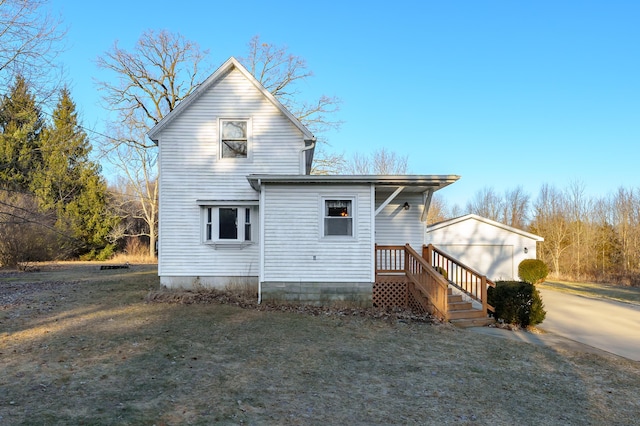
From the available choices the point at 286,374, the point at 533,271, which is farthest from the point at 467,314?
the point at 533,271

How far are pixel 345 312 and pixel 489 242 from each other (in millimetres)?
16422

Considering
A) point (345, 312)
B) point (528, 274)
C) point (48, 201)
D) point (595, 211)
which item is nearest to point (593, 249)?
point (595, 211)

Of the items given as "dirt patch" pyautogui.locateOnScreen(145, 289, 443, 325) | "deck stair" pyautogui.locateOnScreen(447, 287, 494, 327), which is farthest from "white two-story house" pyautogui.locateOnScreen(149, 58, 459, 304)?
"deck stair" pyautogui.locateOnScreen(447, 287, 494, 327)

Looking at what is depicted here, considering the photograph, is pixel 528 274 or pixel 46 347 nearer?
pixel 46 347

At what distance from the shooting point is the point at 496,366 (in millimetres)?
6762

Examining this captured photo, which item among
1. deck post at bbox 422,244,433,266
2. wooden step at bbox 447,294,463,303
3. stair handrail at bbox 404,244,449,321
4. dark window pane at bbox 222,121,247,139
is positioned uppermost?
dark window pane at bbox 222,121,247,139

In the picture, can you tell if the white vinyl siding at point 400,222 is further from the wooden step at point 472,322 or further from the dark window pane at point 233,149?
the dark window pane at point 233,149

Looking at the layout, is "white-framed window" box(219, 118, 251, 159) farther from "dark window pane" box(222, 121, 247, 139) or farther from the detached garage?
the detached garage

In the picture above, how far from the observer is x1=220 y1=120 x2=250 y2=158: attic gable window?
43.8 feet

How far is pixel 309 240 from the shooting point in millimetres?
11266

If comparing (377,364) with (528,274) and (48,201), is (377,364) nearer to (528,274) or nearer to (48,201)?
(528,274)

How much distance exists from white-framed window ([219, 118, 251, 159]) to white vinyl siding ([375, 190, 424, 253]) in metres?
4.74

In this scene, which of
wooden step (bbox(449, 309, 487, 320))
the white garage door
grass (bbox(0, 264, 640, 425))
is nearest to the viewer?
grass (bbox(0, 264, 640, 425))

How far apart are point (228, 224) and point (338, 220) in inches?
153
